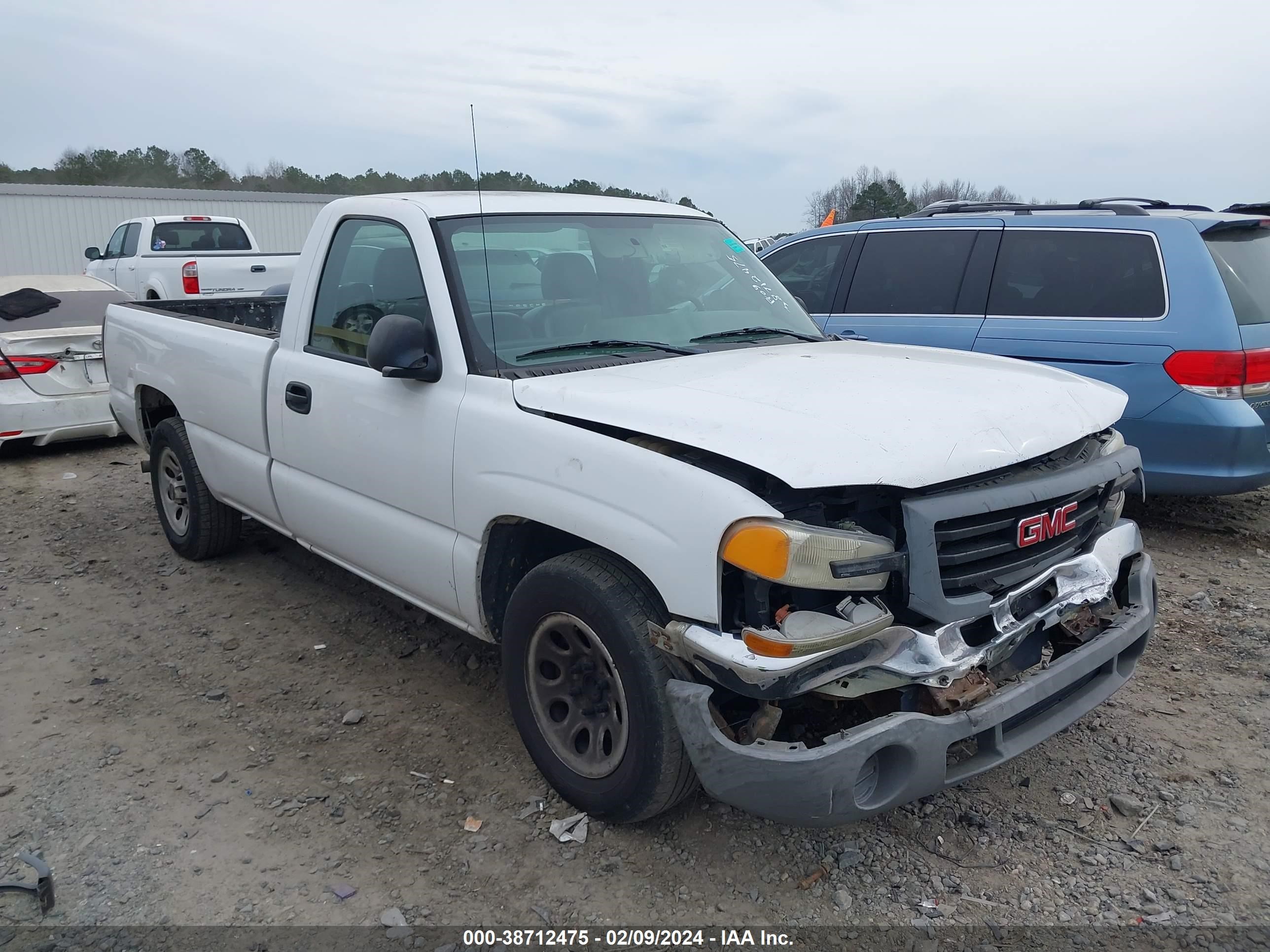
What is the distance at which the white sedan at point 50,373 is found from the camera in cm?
780

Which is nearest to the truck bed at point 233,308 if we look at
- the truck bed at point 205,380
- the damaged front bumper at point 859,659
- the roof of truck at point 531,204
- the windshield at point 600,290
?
the truck bed at point 205,380

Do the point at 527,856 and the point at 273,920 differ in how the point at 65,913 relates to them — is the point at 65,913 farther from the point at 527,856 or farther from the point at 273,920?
the point at 527,856

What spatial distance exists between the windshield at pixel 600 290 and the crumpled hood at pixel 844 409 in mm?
249

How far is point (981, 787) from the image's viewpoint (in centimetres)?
331

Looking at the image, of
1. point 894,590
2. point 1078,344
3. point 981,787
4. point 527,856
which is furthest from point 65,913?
point 1078,344

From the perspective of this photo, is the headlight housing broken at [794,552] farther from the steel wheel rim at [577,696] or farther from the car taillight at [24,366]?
the car taillight at [24,366]

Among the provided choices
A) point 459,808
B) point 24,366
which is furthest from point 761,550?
point 24,366

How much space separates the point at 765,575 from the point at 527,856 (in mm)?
1256

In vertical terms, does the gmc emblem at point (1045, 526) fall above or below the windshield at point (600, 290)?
below

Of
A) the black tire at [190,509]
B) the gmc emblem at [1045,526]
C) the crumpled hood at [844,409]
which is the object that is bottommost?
the black tire at [190,509]

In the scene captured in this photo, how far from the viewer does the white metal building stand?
77.5 feet

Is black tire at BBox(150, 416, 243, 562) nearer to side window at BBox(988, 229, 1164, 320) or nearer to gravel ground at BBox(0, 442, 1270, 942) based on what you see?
gravel ground at BBox(0, 442, 1270, 942)

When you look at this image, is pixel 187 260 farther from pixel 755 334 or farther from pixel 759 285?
pixel 755 334

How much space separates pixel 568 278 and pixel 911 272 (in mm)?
3589
